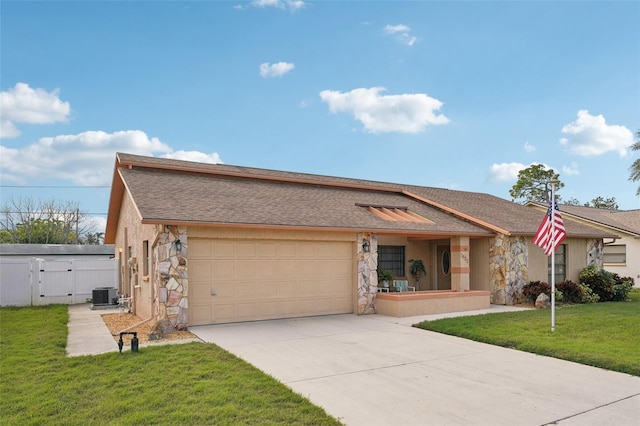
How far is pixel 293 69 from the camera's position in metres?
17.5

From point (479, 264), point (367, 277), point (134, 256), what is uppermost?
point (134, 256)

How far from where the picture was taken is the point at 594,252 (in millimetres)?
18828

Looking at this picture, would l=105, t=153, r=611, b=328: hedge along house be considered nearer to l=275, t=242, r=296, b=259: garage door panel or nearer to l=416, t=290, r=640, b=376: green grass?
l=275, t=242, r=296, b=259: garage door panel

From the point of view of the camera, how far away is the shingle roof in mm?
11188

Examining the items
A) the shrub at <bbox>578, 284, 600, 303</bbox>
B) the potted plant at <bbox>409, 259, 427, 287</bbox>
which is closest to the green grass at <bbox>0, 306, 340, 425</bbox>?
the potted plant at <bbox>409, 259, 427, 287</bbox>

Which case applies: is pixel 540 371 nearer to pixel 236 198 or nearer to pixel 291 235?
pixel 291 235

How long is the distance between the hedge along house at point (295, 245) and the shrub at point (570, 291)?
0.79m

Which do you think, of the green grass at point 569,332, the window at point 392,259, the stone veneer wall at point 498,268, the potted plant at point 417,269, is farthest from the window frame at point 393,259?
the green grass at point 569,332

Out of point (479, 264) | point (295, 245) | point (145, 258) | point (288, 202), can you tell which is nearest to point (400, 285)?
point (479, 264)

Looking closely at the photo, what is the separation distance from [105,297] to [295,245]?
786 centimetres

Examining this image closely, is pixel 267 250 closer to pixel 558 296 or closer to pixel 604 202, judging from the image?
→ pixel 558 296

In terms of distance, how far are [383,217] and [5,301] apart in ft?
43.4

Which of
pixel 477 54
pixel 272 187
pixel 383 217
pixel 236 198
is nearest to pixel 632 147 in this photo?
pixel 477 54

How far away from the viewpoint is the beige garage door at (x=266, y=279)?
Answer: 10961mm
